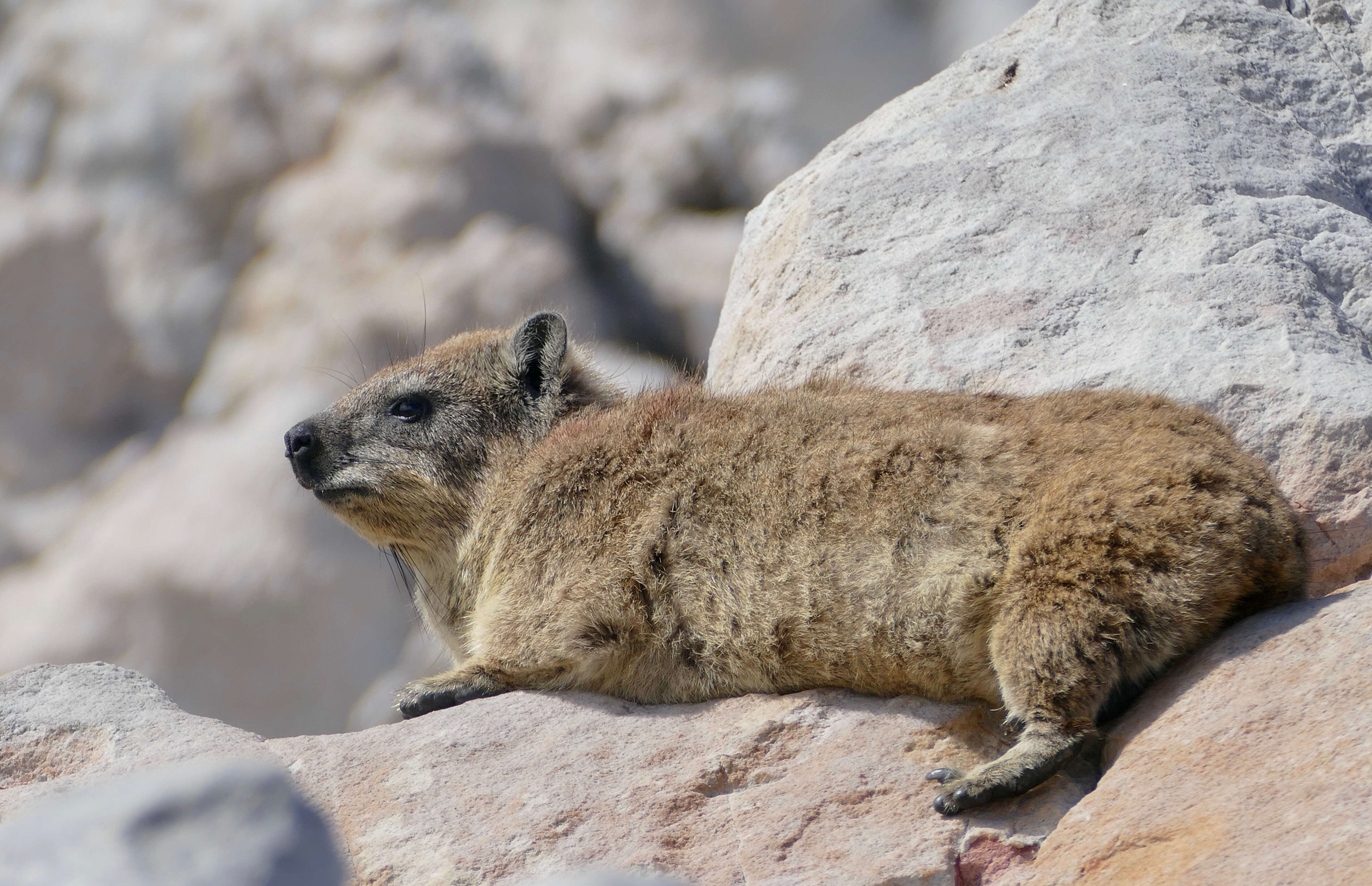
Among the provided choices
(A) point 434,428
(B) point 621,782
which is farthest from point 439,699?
(A) point 434,428

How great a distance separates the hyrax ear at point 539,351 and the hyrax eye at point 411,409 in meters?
0.47

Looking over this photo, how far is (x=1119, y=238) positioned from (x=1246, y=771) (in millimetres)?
3562

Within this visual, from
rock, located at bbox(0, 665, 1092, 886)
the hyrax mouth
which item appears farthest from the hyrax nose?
rock, located at bbox(0, 665, 1092, 886)

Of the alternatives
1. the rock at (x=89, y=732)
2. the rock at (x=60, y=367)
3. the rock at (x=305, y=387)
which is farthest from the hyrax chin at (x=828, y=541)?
the rock at (x=60, y=367)

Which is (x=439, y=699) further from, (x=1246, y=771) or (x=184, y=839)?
(x=1246, y=771)

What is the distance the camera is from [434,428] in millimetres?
6141

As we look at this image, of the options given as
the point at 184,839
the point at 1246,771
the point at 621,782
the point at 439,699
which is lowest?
the point at 1246,771

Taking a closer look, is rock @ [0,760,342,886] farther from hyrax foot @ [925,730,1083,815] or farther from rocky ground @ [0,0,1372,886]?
hyrax foot @ [925,730,1083,815]

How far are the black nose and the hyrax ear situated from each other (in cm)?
105

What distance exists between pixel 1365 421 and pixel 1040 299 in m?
1.69

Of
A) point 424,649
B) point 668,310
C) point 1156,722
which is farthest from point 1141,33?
point 424,649

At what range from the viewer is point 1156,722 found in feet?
13.2

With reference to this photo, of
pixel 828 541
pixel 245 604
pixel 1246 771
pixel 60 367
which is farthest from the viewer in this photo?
pixel 60 367

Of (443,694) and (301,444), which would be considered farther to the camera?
(301,444)
